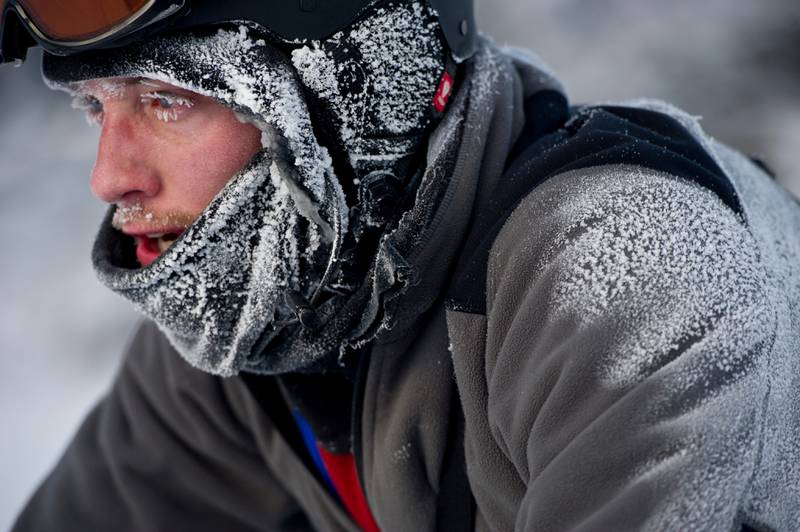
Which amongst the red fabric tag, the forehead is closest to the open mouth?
the forehead

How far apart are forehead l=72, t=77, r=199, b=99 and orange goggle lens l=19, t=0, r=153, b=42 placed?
0.08 metres

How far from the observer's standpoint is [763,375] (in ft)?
2.95

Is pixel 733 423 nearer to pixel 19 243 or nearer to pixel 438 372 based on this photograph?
pixel 438 372

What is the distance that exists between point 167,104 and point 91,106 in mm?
212

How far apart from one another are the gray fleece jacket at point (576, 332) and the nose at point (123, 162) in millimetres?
376

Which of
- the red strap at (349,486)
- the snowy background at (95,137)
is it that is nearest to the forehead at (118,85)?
the red strap at (349,486)

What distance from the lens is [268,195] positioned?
1174mm

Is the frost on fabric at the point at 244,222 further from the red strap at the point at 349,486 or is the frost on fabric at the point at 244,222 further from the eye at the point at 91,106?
the red strap at the point at 349,486

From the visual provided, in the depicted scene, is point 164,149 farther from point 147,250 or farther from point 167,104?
point 147,250

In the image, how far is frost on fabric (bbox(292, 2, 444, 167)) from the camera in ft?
3.78

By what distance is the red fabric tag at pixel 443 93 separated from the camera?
123 cm

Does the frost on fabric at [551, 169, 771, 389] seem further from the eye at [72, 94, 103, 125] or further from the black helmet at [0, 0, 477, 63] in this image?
the eye at [72, 94, 103, 125]

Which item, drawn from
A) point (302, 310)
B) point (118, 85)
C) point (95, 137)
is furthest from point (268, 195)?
point (95, 137)

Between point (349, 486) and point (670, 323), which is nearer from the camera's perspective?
point (670, 323)
